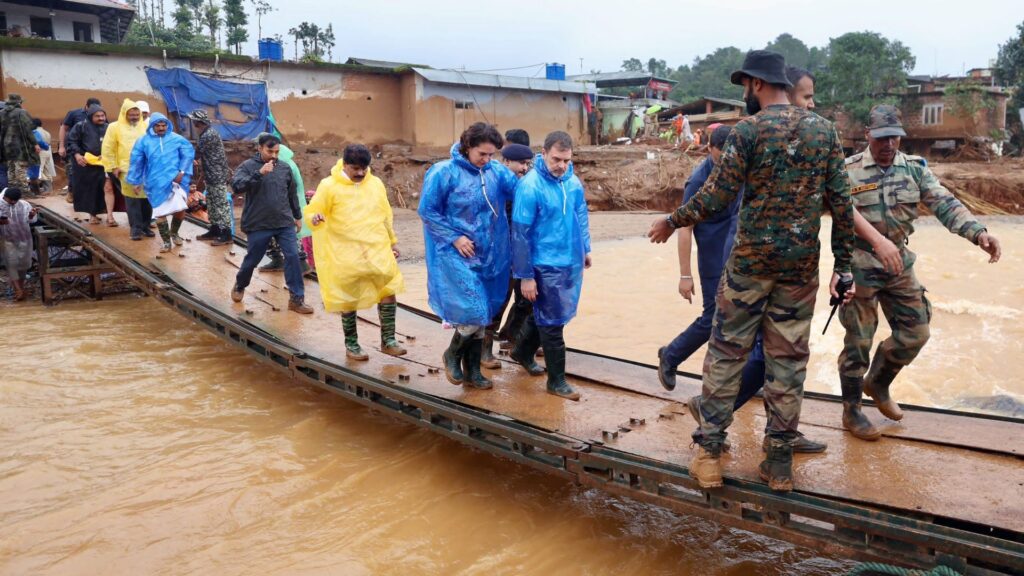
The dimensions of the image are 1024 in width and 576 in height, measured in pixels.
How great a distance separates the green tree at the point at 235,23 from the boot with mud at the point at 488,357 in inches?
1202

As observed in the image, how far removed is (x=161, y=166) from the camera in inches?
326

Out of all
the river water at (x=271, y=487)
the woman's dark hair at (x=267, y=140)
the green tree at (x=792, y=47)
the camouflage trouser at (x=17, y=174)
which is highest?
the green tree at (x=792, y=47)

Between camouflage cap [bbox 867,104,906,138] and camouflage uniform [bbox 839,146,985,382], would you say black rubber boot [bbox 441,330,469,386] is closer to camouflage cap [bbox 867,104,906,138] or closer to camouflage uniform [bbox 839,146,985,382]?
camouflage uniform [bbox 839,146,985,382]

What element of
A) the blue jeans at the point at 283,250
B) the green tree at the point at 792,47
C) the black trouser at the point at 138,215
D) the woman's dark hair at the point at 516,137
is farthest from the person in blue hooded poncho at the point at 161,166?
the green tree at the point at 792,47

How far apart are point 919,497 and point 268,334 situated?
4.75m

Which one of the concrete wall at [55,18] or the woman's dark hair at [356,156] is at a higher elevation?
the concrete wall at [55,18]

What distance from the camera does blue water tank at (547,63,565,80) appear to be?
26.0 m

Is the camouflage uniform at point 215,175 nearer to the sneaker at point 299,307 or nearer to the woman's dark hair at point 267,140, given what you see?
the woman's dark hair at point 267,140

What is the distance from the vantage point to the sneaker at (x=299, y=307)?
22.8ft

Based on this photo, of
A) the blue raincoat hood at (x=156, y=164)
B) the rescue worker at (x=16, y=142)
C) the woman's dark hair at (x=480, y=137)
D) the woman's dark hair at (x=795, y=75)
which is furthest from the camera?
the rescue worker at (x=16, y=142)

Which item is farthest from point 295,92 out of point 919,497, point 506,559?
point 919,497

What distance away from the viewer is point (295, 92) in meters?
19.5

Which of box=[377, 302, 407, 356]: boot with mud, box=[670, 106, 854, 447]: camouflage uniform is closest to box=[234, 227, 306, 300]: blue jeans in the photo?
box=[377, 302, 407, 356]: boot with mud

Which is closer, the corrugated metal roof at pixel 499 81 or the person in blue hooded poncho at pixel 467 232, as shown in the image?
the person in blue hooded poncho at pixel 467 232
